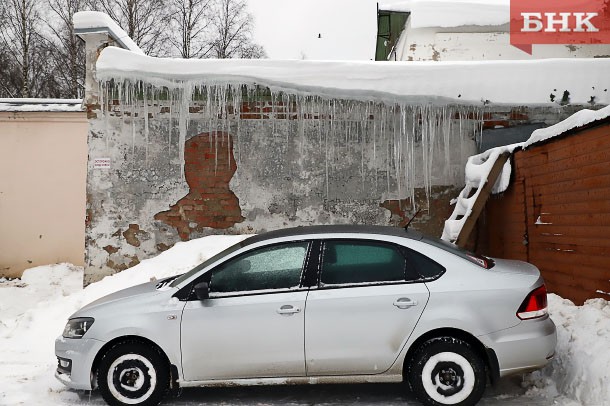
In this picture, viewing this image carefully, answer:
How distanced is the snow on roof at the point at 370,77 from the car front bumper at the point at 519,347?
493 cm

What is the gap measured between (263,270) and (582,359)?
8.22 ft

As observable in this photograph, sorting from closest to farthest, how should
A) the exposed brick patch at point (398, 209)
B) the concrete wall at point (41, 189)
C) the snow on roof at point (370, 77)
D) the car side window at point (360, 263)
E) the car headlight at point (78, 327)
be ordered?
the car side window at point (360, 263)
the car headlight at point (78, 327)
the snow on roof at point (370, 77)
the exposed brick patch at point (398, 209)
the concrete wall at point (41, 189)

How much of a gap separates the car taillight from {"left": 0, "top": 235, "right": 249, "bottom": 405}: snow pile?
3.59 metres

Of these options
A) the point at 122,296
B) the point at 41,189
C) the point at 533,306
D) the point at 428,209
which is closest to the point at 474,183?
the point at 428,209

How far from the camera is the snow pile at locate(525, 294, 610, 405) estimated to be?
404 cm

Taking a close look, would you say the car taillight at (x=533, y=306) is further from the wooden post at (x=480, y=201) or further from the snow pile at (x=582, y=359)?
the wooden post at (x=480, y=201)

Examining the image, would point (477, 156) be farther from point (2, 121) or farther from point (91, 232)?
point (2, 121)

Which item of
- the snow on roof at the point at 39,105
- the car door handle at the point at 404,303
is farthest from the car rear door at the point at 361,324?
the snow on roof at the point at 39,105

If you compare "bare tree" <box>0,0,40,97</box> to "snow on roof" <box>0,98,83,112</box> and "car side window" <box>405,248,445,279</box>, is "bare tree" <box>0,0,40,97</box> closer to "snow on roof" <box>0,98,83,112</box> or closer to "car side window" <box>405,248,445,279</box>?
"snow on roof" <box>0,98,83,112</box>

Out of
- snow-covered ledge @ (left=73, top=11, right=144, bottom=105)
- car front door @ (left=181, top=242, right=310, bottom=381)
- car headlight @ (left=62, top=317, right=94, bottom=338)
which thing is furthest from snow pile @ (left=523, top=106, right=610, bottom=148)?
snow-covered ledge @ (left=73, top=11, right=144, bottom=105)

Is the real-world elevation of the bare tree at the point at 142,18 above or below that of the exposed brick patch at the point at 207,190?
above

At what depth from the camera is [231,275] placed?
14.4 feet

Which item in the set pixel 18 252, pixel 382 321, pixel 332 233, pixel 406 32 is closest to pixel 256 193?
pixel 332 233

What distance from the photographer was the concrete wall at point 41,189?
42.5ft
